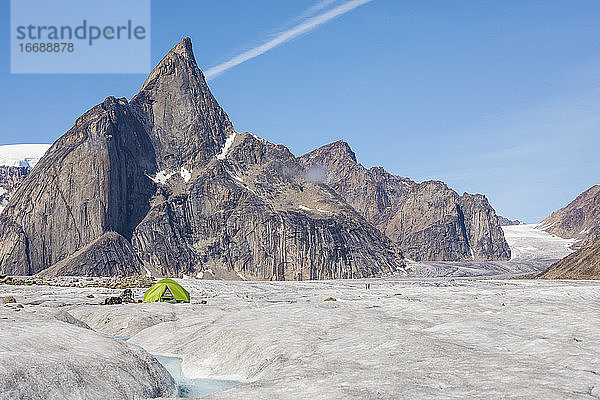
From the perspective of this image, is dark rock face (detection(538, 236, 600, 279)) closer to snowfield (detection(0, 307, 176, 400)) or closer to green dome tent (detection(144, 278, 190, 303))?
green dome tent (detection(144, 278, 190, 303))

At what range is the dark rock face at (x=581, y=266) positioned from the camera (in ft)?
490

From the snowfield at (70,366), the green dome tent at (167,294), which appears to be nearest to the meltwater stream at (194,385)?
the snowfield at (70,366)

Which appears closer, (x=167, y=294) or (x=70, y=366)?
(x=70, y=366)

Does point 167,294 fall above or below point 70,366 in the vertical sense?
below

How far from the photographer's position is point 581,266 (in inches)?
6166

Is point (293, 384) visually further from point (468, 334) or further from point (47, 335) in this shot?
point (468, 334)

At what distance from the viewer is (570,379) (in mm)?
18828

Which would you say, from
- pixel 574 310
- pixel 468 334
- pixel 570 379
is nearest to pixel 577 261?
pixel 574 310

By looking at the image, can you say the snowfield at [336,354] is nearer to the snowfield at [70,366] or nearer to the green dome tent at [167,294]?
A: the snowfield at [70,366]

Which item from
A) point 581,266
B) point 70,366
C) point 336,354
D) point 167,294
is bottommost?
point 581,266

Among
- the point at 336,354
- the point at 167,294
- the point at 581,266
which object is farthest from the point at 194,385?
the point at 581,266

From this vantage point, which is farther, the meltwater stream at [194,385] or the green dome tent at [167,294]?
the green dome tent at [167,294]

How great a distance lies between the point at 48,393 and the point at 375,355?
13.1 meters

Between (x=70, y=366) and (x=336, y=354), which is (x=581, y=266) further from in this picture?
(x=70, y=366)
